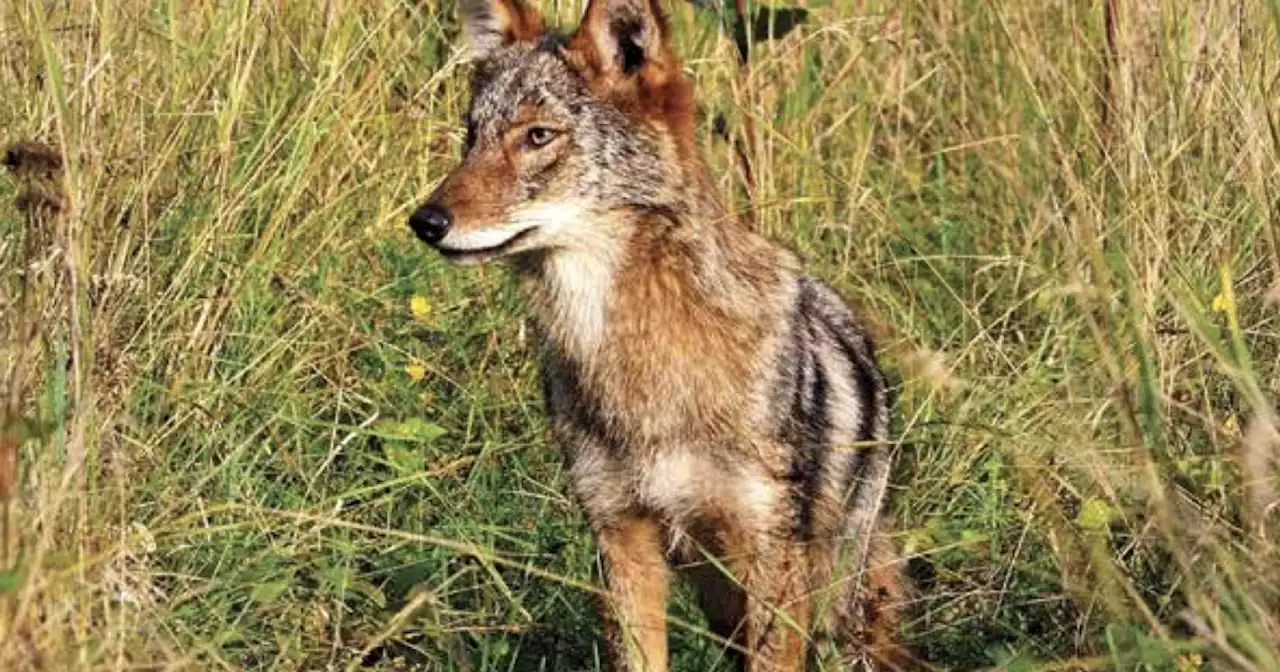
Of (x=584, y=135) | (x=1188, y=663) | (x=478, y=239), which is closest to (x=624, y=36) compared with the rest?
(x=584, y=135)

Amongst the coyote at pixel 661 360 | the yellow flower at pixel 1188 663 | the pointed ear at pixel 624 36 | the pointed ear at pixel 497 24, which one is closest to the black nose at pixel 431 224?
the coyote at pixel 661 360

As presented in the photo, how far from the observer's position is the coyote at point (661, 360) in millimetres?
4598

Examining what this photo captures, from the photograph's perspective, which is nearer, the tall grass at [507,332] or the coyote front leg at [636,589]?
the tall grass at [507,332]

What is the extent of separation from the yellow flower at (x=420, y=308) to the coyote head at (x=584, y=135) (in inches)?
35.5

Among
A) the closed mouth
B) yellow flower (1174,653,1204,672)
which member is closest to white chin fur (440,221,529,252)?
the closed mouth

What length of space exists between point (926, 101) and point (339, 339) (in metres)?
2.32

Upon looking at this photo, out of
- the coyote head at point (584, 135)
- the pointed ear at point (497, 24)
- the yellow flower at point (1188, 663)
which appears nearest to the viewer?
the yellow flower at point (1188, 663)

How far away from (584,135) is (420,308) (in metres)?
1.10

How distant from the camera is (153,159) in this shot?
540 centimetres

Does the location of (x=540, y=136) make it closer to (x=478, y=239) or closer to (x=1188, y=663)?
(x=478, y=239)

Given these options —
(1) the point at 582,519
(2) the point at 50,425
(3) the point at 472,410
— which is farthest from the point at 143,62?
(2) the point at 50,425

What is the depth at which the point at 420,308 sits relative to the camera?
5.71 metres

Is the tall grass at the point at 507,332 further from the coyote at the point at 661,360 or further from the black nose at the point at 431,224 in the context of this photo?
the black nose at the point at 431,224

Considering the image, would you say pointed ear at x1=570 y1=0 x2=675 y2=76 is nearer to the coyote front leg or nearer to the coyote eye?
the coyote eye
